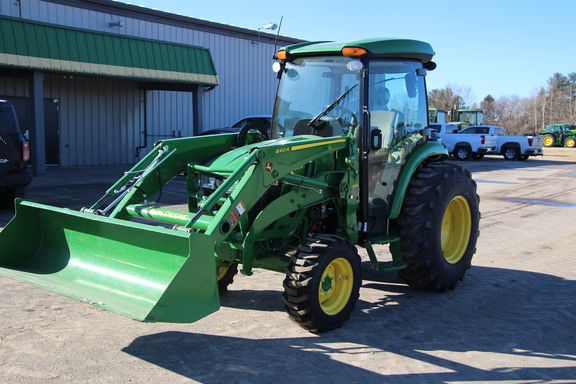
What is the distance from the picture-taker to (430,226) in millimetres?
5730

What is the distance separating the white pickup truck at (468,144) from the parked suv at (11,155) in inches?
832

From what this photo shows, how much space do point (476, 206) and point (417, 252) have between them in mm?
1310

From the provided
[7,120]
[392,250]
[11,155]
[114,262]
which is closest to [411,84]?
[392,250]

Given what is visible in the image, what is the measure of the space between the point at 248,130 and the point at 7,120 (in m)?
5.88

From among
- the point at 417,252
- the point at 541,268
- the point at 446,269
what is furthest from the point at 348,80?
the point at 541,268

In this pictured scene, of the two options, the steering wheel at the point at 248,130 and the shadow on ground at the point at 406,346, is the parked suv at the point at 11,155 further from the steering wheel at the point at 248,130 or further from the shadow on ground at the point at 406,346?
the shadow on ground at the point at 406,346

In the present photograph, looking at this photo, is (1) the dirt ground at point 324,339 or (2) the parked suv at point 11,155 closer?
(1) the dirt ground at point 324,339

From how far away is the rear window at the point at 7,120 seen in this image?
9891 millimetres

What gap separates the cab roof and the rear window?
6.27 meters

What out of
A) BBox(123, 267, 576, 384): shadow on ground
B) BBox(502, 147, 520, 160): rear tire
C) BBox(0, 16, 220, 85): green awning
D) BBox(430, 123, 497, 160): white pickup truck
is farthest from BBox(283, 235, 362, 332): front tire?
BBox(502, 147, 520, 160): rear tire

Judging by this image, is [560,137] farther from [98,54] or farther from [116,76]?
[98,54]

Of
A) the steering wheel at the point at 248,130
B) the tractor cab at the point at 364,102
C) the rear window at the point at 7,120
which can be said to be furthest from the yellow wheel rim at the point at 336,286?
the rear window at the point at 7,120

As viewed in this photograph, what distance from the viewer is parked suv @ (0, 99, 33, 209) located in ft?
31.1

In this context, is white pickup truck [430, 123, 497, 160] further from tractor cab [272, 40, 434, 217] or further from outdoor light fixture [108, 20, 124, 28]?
tractor cab [272, 40, 434, 217]
